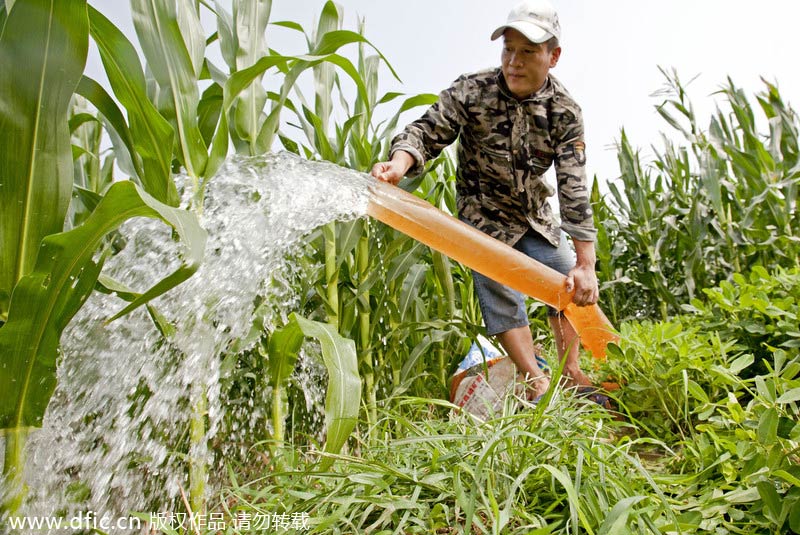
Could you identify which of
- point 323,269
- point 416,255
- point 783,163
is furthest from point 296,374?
point 783,163

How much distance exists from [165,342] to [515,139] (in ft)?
5.62

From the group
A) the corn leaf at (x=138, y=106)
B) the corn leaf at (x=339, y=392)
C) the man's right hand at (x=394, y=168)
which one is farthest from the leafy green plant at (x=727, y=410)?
the corn leaf at (x=138, y=106)

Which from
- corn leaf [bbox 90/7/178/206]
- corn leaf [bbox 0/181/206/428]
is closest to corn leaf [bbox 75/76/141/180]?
corn leaf [bbox 90/7/178/206]

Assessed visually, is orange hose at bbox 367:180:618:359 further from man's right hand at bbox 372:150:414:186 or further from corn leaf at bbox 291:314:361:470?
corn leaf at bbox 291:314:361:470

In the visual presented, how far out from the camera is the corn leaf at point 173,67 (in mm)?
1463

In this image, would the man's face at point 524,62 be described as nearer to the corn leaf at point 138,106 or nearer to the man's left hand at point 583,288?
the man's left hand at point 583,288

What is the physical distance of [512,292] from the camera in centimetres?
266

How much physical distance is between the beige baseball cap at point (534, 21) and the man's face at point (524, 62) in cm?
5

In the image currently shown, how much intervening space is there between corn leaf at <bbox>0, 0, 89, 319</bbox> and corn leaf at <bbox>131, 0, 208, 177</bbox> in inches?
16.3

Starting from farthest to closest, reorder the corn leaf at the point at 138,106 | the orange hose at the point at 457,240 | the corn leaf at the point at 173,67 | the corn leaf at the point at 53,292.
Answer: the orange hose at the point at 457,240, the corn leaf at the point at 173,67, the corn leaf at the point at 138,106, the corn leaf at the point at 53,292

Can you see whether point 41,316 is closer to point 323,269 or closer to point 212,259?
point 212,259

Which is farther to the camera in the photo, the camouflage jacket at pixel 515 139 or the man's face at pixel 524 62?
the camouflage jacket at pixel 515 139

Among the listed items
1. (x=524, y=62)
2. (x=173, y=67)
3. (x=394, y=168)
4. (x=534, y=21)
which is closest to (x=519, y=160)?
(x=524, y=62)

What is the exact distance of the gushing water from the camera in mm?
1521
